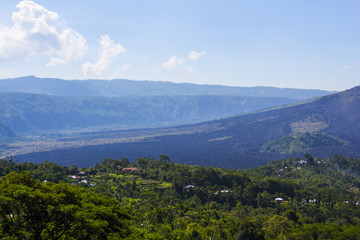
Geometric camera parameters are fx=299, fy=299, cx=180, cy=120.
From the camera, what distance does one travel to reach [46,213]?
43.3 ft

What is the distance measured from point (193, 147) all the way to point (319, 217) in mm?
122982

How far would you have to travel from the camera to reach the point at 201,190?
53.4 meters

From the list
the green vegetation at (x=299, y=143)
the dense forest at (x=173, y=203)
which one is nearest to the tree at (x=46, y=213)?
the dense forest at (x=173, y=203)

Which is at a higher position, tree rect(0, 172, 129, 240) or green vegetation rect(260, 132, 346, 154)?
tree rect(0, 172, 129, 240)

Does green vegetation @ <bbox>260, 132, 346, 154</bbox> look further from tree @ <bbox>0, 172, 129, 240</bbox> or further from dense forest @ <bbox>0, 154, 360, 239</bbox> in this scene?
tree @ <bbox>0, 172, 129, 240</bbox>

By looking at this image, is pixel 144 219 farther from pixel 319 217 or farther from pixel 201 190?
pixel 319 217

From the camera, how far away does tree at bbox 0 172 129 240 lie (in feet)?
40.8

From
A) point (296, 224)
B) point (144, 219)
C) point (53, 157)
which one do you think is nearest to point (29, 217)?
point (144, 219)

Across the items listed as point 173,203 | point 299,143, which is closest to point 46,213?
point 173,203

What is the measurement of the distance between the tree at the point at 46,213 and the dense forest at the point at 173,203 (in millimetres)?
39

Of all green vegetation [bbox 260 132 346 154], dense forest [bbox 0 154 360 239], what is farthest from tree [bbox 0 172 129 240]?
green vegetation [bbox 260 132 346 154]

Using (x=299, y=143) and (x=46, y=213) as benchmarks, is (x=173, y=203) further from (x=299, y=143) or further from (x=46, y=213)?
(x=299, y=143)

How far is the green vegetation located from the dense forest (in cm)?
5829

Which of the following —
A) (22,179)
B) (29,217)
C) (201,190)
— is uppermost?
(22,179)
